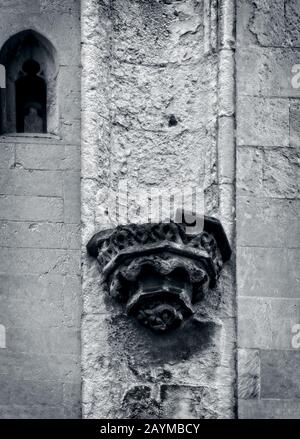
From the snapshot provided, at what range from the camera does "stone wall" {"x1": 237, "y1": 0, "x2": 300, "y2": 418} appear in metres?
8.30

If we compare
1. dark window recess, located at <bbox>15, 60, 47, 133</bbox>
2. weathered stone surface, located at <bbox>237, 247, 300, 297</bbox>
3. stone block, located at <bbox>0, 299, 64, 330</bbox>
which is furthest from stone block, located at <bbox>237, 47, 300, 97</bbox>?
stone block, located at <bbox>0, 299, 64, 330</bbox>

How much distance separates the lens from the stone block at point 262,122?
8.58m

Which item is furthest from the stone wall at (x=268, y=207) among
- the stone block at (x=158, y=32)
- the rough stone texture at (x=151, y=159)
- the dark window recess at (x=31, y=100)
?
the dark window recess at (x=31, y=100)

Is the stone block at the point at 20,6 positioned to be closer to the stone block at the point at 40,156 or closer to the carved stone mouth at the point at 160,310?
the stone block at the point at 40,156

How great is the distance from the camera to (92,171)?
843cm

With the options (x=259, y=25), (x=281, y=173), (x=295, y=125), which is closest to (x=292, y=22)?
(x=259, y=25)

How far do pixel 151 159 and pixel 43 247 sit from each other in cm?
75

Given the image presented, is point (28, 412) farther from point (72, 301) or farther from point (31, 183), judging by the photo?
point (31, 183)

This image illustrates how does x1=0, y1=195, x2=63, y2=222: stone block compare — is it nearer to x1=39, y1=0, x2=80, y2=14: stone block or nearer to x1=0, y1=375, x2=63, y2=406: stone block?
x1=0, y1=375, x2=63, y2=406: stone block

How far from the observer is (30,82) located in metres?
8.88

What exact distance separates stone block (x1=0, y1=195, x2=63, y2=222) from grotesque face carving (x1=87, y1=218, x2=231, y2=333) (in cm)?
55

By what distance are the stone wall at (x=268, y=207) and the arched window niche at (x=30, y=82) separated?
108 centimetres

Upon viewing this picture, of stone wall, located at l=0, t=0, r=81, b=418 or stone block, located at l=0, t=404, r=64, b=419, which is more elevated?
stone wall, located at l=0, t=0, r=81, b=418
